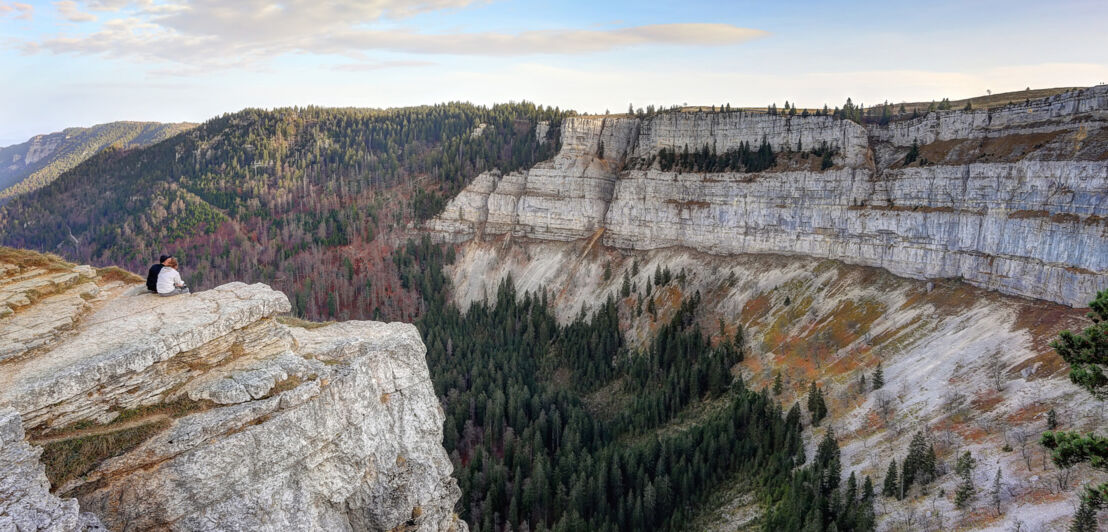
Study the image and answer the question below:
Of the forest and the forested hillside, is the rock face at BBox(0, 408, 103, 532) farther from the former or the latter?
the forested hillside

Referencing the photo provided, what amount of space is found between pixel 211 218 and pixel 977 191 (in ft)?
531

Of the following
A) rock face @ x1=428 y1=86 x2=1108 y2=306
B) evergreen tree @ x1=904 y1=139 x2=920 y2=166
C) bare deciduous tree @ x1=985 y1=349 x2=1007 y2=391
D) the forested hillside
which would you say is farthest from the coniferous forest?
evergreen tree @ x1=904 y1=139 x2=920 y2=166

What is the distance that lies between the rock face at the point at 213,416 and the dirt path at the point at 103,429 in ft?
0.14

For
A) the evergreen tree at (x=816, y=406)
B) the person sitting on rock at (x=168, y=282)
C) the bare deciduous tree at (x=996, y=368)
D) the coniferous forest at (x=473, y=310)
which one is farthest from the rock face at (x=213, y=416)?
the bare deciduous tree at (x=996, y=368)

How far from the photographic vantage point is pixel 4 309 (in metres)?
22.3

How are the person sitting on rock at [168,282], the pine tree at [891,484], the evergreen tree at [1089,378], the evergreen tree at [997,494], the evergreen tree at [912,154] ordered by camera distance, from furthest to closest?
the evergreen tree at [912,154]
the pine tree at [891,484]
the evergreen tree at [997,494]
the person sitting on rock at [168,282]
the evergreen tree at [1089,378]

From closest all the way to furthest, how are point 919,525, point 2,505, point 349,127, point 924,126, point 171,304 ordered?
point 2,505
point 171,304
point 919,525
point 924,126
point 349,127

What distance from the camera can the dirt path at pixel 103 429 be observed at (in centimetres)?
1822

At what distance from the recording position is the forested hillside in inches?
4769

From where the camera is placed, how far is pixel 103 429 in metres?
19.4

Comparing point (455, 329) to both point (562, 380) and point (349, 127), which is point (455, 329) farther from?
point (349, 127)

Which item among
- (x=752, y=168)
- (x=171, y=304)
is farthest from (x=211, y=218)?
(x=171, y=304)

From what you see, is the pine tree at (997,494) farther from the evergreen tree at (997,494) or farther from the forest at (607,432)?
the forest at (607,432)

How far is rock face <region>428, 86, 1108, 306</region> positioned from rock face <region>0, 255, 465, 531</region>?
54989 mm
